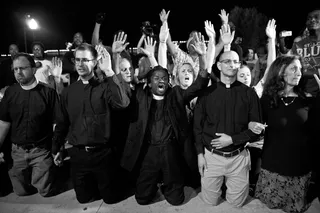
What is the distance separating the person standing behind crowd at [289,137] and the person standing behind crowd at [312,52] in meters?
1.15

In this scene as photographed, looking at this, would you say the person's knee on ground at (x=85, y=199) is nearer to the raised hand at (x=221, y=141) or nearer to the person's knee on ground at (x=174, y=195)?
the person's knee on ground at (x=174, y=195)

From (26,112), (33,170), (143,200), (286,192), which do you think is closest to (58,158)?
(33,170)

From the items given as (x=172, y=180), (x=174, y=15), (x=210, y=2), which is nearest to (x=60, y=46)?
(x=174, y=15)

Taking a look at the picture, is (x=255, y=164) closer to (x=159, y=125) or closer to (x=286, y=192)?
(x=286, y=192)

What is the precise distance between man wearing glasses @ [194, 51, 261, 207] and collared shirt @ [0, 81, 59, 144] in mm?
2154

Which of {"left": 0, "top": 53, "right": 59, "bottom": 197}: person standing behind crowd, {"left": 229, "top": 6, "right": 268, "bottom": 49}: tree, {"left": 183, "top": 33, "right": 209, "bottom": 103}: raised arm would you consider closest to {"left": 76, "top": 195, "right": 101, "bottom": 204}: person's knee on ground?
{"left": 0, "top": 53, "right": 59, "bottom": 197}: person standing behind crowd

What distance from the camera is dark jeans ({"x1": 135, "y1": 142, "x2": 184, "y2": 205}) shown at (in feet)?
10.5

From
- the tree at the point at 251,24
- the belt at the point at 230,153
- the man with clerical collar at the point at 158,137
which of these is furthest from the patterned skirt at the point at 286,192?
the tree at the point at 251,24

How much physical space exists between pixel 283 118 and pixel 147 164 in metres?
1.92

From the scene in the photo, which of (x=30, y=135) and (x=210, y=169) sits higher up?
(x=30, y=135)

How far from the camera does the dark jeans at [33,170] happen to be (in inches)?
135

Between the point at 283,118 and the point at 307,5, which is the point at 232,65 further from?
the point at 307,5

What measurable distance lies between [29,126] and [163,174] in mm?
2084

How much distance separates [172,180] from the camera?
3.22 m
